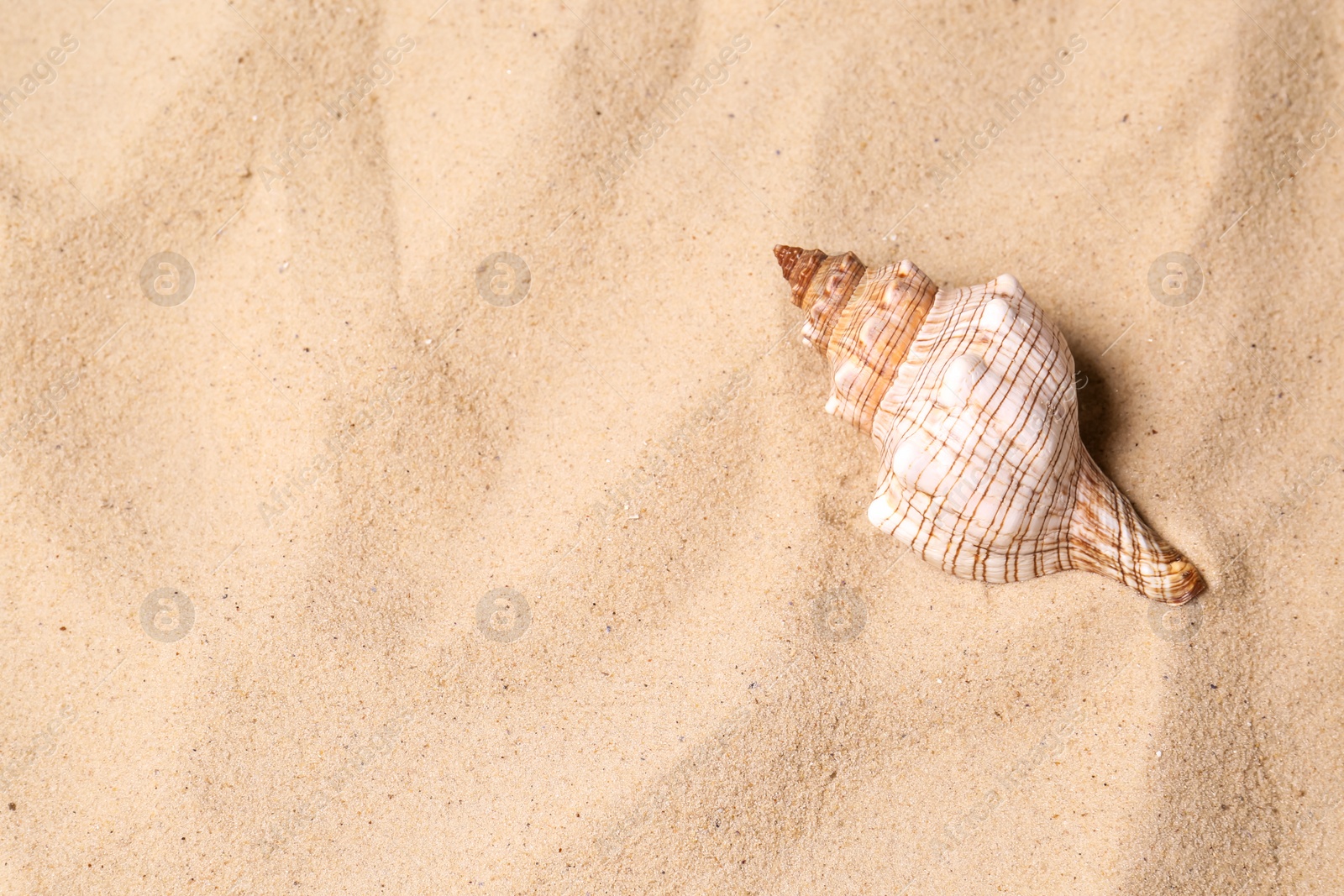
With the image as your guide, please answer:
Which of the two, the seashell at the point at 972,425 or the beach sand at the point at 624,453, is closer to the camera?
the seashell at the point at 972,425

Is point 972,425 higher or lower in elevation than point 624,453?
lower

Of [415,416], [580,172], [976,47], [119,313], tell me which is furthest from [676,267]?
[119,313]

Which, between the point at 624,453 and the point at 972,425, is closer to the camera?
the point at 972,425

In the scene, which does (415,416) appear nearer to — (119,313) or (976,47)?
(119,313)

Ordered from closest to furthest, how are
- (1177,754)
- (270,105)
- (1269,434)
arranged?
(1177,754), (1269,434), (270,105)

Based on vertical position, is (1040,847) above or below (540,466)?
below
